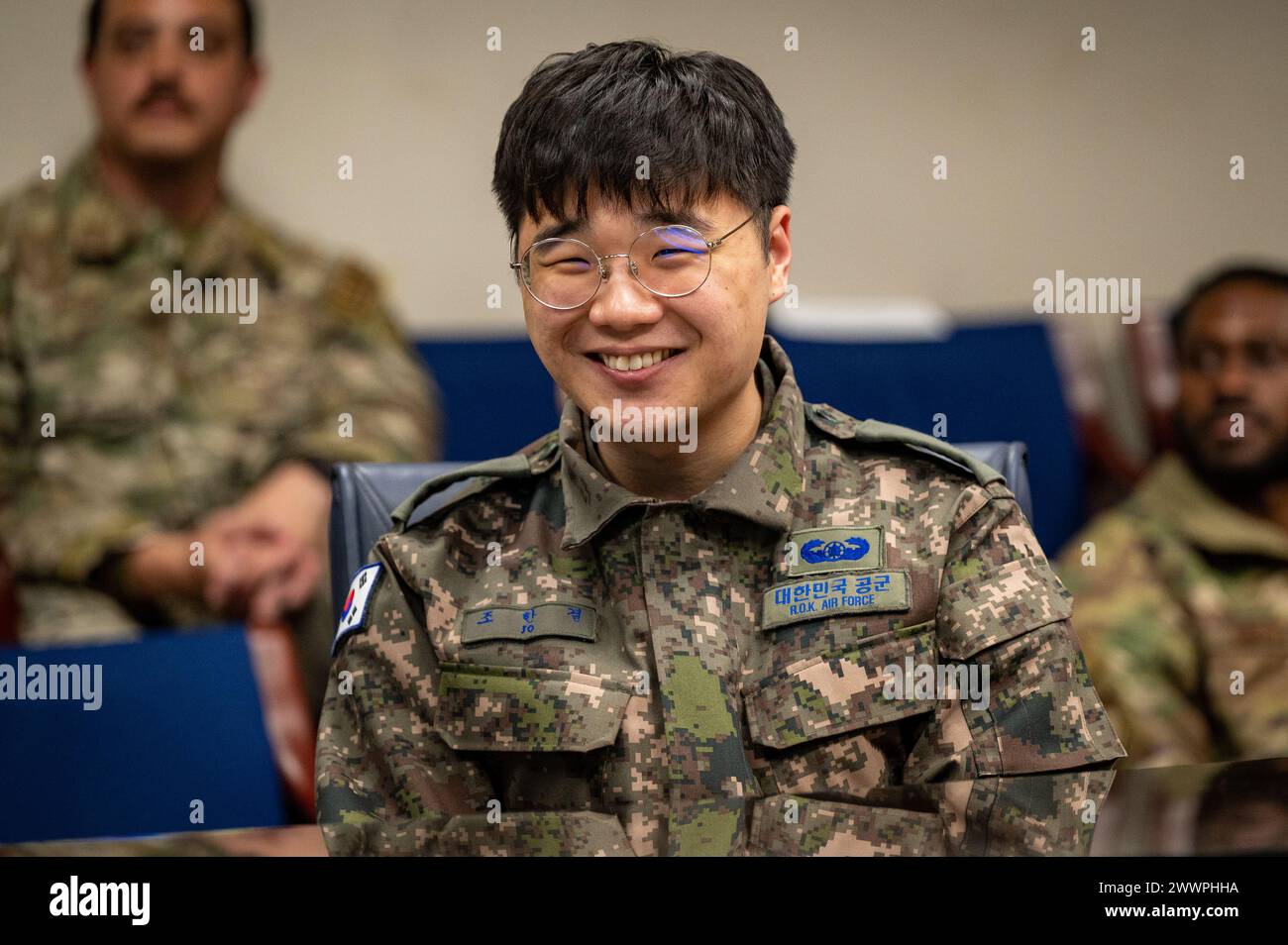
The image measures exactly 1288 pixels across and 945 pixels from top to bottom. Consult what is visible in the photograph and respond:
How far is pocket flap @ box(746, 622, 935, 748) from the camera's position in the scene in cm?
122

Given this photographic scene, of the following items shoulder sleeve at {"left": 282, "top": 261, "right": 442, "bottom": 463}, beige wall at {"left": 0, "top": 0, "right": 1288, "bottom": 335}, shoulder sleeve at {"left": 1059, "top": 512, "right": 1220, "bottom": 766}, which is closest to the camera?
shoulder sleeve at {"left": 1059, "top": 512, "right": 1220, "bottom": 766}

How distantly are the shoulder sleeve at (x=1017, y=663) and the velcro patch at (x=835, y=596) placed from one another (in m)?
0.04

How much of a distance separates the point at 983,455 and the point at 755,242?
0.42m

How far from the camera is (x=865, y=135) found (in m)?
3.30

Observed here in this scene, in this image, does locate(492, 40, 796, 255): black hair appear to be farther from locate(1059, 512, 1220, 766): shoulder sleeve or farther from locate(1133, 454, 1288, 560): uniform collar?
locate(1133, 454, 1288, 560): uniform collar

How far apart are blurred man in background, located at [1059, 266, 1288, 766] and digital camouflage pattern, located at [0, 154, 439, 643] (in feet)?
4.56

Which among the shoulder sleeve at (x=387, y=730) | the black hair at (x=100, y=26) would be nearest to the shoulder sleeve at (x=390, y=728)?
the shoulder sleeve at (x=387, y=730)

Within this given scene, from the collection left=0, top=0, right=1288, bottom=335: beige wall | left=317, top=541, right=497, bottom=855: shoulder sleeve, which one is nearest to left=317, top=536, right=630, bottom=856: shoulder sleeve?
left=317, top=541, right=497, bottom=855: shoulder sleeve

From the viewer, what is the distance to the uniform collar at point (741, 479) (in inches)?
50.6

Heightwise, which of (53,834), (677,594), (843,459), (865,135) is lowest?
(53,834)
